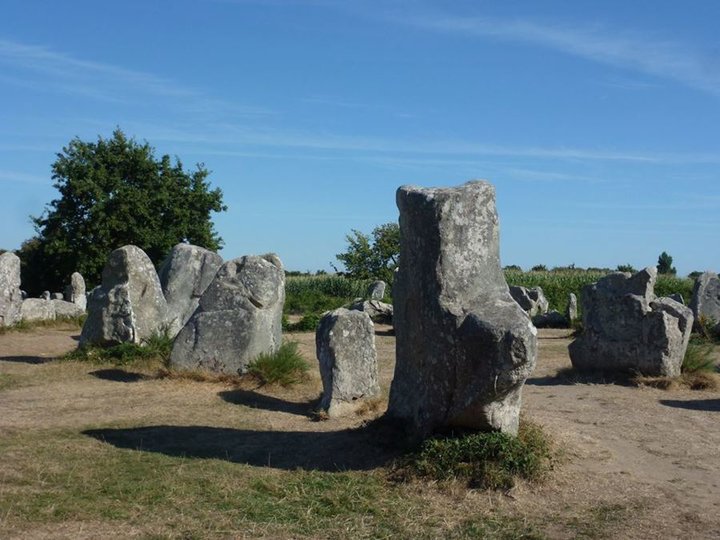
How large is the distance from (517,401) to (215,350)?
675 centimetres

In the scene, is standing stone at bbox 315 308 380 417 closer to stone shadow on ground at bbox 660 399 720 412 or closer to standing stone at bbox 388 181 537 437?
standing stone at bbox 388 181 537 437

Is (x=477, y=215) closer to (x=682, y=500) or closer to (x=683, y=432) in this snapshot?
(x=682, y=500)

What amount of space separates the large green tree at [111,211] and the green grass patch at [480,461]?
3127 cm

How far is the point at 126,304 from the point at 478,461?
32.8ft

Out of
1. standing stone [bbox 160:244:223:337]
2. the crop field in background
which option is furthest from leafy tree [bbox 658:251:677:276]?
standing stone [bbox 160:244:223:337]

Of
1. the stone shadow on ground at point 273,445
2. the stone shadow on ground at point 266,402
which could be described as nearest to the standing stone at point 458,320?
the stone shadow on ground at point 273,445

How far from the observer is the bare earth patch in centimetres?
661

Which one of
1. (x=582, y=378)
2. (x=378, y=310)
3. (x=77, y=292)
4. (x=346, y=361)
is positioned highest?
(x=77, y=292)

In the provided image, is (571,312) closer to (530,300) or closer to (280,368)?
(530,300)

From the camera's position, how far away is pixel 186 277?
19.4 m

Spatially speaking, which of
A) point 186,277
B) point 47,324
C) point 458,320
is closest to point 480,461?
point 458,320

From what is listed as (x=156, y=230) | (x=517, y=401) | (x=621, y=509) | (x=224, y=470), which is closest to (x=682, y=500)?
(x=621, y=509)

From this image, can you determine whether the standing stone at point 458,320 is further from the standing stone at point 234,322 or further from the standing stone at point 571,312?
the standing stone at point 571,312

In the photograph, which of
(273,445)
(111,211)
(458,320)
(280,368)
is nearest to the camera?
(458,320)
